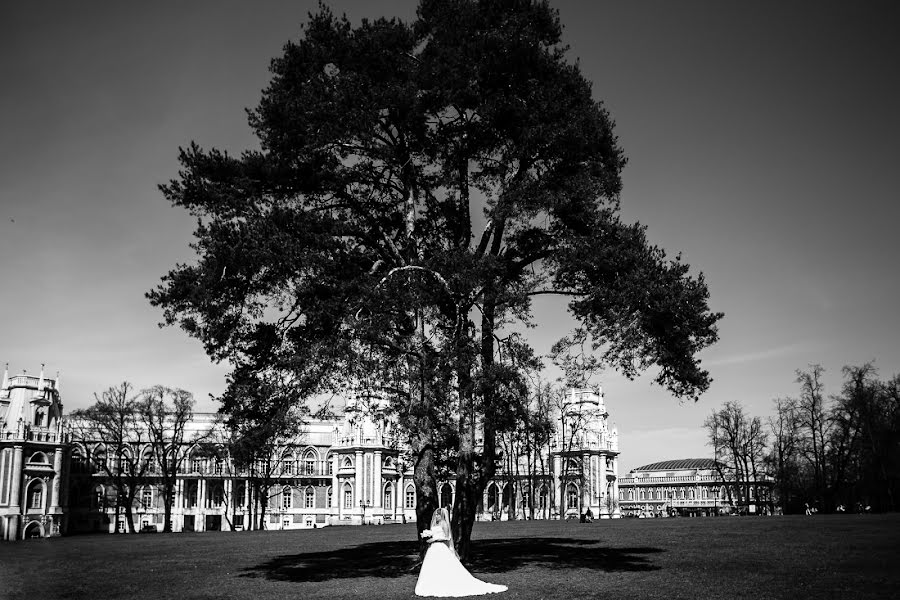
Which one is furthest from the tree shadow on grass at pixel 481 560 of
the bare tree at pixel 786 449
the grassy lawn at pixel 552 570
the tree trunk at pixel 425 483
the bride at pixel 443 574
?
the bare tree at pixel 786 449

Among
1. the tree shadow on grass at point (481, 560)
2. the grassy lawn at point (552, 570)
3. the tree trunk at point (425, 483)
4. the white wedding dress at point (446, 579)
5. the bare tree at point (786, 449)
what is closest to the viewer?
the white wedding dress at point (446, 579)

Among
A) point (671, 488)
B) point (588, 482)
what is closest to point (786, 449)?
point (588, 482)

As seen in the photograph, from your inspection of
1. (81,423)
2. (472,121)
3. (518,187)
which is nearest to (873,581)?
(518,187)

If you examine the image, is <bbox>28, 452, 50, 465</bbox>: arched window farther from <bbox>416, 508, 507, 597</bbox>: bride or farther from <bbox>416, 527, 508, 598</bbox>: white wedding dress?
<bbox>416, 527, 508, 598</bbox>: white wedding dress

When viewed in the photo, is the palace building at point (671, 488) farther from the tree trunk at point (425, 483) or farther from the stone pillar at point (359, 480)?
the tree trunk at point (425, 483)

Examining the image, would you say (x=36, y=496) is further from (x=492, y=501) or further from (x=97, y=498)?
(x=492, y=501)

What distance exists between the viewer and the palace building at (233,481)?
2923 inches

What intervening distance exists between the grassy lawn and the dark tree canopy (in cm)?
358

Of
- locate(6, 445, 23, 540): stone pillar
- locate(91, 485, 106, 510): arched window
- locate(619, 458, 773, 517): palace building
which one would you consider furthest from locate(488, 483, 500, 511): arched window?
locate(619, 458, 773, 517): palace building

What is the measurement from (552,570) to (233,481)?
214ft

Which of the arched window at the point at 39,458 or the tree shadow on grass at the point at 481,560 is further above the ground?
the arched window at the point at 39,458

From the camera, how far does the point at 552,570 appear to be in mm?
20688

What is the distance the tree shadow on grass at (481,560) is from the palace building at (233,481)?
4190 cm

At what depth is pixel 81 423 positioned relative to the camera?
8900cm
